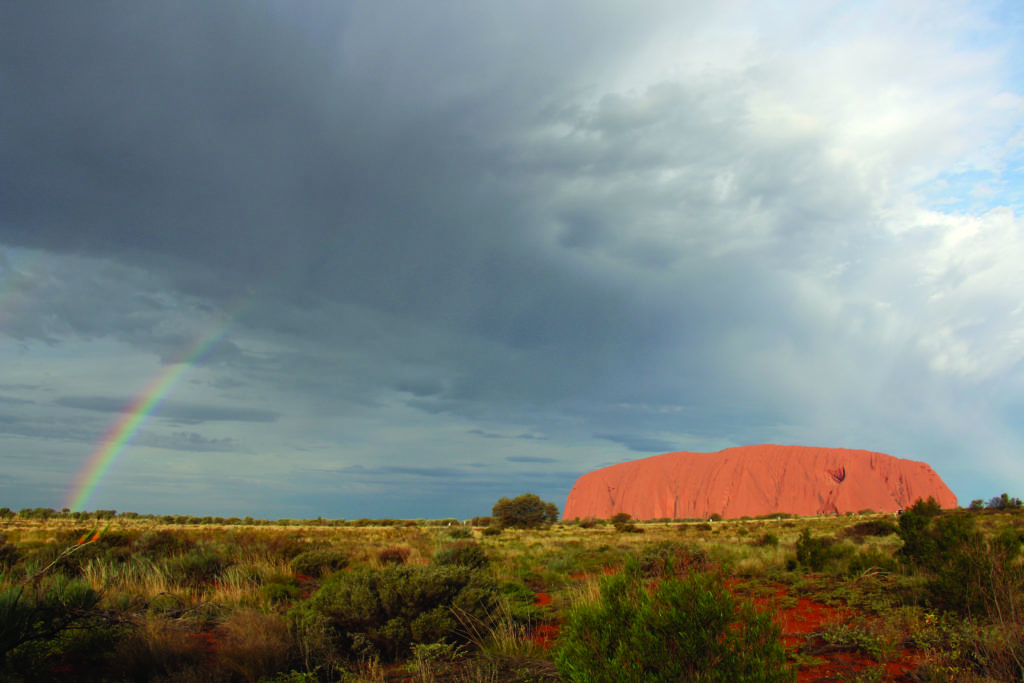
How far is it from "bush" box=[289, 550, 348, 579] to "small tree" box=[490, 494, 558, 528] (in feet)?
134

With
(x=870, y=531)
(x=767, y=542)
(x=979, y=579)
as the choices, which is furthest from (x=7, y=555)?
(x=870, y=531)

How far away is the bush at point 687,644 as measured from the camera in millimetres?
3908

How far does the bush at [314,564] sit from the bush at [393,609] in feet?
22.1

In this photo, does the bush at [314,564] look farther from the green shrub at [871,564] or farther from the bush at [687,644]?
the green shrub at [871,564]

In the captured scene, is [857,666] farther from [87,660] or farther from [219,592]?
[219,592]

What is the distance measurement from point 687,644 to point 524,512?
5509 centimetres

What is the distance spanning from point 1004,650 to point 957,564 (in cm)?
360

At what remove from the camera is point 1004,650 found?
5859mm

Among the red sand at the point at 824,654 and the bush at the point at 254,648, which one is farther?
the bush at the point at 254,648

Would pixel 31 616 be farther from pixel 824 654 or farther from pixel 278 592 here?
pixel 824 654

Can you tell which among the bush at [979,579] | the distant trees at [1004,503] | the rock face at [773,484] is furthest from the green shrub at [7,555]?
the rock face at [773,484]

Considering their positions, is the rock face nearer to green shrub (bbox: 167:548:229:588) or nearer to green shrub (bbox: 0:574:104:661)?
green shrub (bbox: 167:548:229:588)

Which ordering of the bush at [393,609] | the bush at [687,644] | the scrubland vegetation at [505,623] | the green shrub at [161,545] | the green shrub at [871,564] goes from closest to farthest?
the bush at [687,644], the scrubland vegetation at [505,623], the bush at [393,609], the green shrub at [871,564], the green shrub at [161,545]

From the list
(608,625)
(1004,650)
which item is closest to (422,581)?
(608,625)
